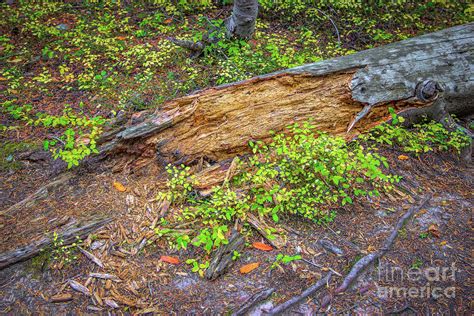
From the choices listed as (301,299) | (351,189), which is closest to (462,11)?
(351,189)

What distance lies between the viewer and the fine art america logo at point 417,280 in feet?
10.1

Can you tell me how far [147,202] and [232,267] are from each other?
138 cm

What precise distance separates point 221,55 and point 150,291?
15.3 feet

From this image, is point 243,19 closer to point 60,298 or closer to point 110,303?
point 110,303

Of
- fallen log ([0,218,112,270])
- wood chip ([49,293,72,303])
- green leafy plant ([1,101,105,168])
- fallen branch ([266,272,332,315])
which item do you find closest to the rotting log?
green leafy plant ([1,101,105,168])

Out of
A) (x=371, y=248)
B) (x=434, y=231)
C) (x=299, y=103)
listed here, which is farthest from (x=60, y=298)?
(x=434, y=231)

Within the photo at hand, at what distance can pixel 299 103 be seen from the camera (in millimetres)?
4680

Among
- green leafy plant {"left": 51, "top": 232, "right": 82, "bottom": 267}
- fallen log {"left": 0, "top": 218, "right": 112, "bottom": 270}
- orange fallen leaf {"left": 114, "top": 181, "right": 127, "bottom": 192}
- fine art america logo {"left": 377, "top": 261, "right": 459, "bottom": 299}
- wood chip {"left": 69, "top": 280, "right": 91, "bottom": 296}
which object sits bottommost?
fine art america logo {"left": 377, "top": 261, "right": 459, "bottom": 299}

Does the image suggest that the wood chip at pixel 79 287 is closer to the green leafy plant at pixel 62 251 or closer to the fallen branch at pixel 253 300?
the green leafy plant at pixel 62 251

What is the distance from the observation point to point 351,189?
4113 mm

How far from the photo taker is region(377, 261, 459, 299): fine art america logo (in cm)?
308

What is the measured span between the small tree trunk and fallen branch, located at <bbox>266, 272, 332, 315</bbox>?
4867 millimetres

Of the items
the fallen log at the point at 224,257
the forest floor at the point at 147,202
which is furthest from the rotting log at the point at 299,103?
the fallen log at the point at 224,257

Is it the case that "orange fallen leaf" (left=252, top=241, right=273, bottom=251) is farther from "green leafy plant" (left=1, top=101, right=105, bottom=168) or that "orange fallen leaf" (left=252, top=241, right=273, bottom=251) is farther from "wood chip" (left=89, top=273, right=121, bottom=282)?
"green leafy plant" (left=1, top=101, right=105, bottom=168)
